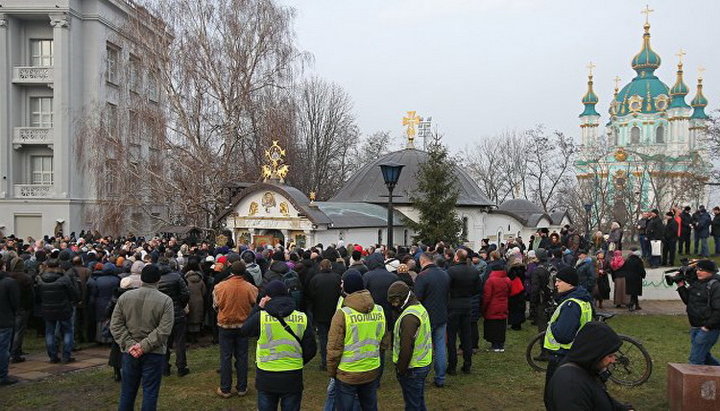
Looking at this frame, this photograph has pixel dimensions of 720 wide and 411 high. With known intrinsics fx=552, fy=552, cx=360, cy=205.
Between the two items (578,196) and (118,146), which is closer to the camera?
(118,146)

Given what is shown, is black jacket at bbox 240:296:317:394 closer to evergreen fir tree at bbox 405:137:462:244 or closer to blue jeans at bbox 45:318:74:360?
blue jeans at bbox 45:318:74:360

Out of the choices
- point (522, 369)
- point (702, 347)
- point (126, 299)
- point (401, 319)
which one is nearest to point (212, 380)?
point (126, 299)

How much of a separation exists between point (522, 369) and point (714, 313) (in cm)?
331

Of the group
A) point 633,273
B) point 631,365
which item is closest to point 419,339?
point 631,365

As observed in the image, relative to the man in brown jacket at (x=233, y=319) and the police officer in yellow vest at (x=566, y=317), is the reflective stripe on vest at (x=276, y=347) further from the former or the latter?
the police officer in yellow vest at (x=566, y=317)

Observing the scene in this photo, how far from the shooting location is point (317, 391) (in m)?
8.49

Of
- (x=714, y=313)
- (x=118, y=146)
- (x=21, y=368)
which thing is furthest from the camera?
(x=118, y=146)

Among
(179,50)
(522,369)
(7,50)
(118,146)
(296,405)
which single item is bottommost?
(522,369)

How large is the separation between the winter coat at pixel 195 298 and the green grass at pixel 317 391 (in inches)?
26.5

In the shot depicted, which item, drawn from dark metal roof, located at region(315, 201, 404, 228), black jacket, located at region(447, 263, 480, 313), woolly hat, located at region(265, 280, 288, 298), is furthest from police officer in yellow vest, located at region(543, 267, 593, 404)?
dark metal roof, located at region(315, 201, 404, 228)

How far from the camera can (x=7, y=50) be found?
110 ft

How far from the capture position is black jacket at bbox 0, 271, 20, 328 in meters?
8.50

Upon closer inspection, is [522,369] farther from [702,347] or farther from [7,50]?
[7,50]

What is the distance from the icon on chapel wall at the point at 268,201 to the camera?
2445cm
